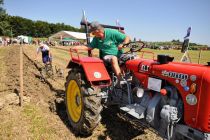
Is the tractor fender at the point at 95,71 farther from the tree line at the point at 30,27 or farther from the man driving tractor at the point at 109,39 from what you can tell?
the tree line at the point at 30,27

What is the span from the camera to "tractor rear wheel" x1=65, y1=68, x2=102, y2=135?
13.8 ft

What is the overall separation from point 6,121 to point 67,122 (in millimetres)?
1186

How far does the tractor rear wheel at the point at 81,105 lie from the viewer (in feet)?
13.8

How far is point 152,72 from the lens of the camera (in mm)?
3738

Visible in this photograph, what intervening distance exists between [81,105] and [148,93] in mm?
1259

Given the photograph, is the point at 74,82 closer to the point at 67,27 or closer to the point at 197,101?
the point at 197,101

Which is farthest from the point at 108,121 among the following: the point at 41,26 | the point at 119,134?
the point at 41,26

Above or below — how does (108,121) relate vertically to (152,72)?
below

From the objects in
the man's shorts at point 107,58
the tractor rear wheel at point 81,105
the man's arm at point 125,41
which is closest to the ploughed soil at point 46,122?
the tractor rear wheel at point 81,105

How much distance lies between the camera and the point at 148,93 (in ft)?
12.8

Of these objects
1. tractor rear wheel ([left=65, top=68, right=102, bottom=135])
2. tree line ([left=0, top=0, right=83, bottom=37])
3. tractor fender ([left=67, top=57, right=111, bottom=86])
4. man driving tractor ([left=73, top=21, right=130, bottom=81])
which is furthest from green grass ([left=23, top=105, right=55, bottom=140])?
tree line ([left=0, top=0, right=83, bottom=37])

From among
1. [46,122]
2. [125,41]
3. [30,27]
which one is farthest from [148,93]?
[30,27]

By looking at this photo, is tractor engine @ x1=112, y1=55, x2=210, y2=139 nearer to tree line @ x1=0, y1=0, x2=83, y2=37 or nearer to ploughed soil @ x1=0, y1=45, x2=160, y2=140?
ploughed soil @ x1=0, y1=45, x2=160, y2=140

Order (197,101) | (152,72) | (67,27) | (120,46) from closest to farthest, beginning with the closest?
(197,101) < (152,72) < (120,46) < (67,27)
